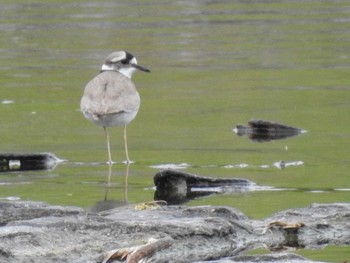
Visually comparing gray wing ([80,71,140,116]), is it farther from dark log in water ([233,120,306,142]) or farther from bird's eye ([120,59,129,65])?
dark log in water ([233,120,306,142])

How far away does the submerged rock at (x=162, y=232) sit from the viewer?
32.1 ft

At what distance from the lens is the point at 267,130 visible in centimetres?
1658

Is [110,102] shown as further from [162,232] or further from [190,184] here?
[162,232]

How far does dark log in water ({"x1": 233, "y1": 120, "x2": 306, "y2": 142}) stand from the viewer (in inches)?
647

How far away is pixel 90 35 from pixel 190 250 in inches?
757

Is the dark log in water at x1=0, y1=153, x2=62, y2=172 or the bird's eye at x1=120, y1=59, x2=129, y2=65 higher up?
the bird's eye at x1=120, y1=59, x2=129, y2=65

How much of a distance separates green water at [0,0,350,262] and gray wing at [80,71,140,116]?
1.78ft

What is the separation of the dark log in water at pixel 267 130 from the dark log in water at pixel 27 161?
2668mm

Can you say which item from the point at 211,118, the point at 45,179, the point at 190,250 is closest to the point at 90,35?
the point at 211,118

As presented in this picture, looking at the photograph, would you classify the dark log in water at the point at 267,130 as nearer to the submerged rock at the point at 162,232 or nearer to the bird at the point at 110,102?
the bird at the point at 110,102

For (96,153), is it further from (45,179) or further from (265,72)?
(265,72)

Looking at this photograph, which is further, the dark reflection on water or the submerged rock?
the dark reflection on water

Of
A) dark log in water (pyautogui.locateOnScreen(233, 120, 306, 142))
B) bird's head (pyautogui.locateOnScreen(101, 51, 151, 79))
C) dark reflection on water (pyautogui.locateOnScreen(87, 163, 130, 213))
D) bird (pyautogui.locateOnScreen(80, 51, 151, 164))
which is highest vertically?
bird's head (pyautogui.locateOnScreen(101, 51, 151, 79))

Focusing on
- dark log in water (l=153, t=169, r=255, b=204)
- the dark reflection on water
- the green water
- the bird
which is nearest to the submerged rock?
the green water
